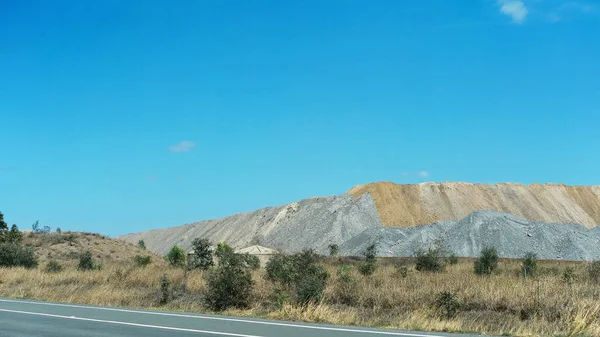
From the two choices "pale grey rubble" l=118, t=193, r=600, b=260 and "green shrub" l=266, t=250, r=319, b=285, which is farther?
"pale grey rubble" l=118, t=193, r=600, b=260

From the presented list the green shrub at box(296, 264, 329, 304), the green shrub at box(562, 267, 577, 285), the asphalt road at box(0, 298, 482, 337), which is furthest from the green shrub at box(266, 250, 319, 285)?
the green shrub at box(562, 267, 577, 285)

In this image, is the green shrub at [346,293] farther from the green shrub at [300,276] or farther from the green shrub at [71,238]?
the green shrub at [71,238]

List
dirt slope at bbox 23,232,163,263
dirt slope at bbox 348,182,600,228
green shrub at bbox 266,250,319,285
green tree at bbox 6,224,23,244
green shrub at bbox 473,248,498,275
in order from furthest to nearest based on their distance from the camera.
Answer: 1. dirt slope at bbox 348,182,600,228
2. dirt slope at bbox 23,232,163,263
3. green tree at bbox 6,224,23,244
4. green shrub at bbox 473,248,498,275
5. green shrub at bbox 266,250,319,285

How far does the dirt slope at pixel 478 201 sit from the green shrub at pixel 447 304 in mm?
71859

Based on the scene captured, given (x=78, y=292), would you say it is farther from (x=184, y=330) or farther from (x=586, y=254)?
(x=586, y=254)

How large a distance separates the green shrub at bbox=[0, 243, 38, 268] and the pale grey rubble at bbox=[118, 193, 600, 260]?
135ft

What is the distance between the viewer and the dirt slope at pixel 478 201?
90.9 meters

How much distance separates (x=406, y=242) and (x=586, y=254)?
63.2ft

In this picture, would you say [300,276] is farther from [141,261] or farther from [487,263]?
[141,261]

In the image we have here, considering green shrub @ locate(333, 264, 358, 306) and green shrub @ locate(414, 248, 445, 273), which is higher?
green shrub @ locate(414, 248, 445, 273)

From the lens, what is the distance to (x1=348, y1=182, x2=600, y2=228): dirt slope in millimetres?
90875

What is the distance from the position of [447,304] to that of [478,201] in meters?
82.9

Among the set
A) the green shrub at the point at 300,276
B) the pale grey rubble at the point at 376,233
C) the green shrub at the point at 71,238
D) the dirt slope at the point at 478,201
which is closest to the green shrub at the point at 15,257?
the green shrub at the point at 300,276

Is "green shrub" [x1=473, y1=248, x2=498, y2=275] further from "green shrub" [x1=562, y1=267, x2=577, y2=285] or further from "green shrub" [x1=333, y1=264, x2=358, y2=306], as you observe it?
"green shrub" [x1=333, y1=264, x2=358, y2=306]
